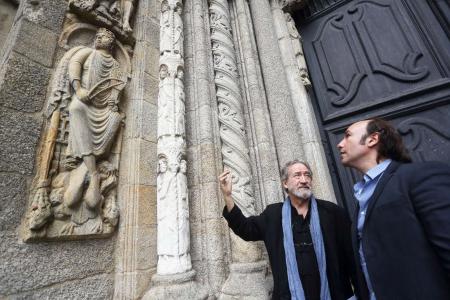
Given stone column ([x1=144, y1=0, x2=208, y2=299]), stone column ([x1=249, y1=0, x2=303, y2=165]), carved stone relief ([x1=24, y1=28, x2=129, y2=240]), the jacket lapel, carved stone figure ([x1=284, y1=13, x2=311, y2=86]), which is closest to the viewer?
the jacket lapel

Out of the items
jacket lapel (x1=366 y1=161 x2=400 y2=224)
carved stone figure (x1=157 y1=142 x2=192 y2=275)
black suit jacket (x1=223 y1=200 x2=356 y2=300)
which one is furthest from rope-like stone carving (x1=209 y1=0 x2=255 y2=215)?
jacket lapel (x1=366 y1=161 x2=400 y2=224)

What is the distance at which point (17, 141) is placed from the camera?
44.7 inches

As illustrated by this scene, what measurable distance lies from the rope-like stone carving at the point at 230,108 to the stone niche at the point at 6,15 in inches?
58.8

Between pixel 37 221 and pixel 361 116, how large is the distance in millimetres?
2375

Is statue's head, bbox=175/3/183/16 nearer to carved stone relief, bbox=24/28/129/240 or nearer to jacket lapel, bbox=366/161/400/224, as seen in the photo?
carved stone relief, bbox=24/28/129/240

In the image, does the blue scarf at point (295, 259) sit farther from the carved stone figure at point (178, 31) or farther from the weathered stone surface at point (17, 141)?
the carved stone figure at point (178, 31)

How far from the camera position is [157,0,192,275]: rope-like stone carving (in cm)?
132

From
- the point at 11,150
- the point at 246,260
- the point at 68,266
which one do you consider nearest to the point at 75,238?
the point at 68,266

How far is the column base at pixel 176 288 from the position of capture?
3.93 ft

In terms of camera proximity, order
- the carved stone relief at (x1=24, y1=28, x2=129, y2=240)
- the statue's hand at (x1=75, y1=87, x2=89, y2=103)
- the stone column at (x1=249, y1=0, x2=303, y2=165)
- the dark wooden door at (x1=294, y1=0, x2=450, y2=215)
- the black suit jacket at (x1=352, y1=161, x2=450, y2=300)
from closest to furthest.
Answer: the black suit jacket at (x1=352, y1=161, x2=450, y2=300) < the carved stone relief at (x1=24, y1=28, x2=129, y2=240) < the statue's hand at (x1=75, y1=87, x2=89, y2=103) < the dark wooden door at (x1=294, y1=0, x2=450, y2=215) < the stone column at (x1=249, y1=0, x2=303, y2=165)

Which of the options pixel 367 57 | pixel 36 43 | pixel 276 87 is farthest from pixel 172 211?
pixel 367 57

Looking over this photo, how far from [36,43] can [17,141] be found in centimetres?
63

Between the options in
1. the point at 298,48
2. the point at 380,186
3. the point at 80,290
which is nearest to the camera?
the point at 380,186

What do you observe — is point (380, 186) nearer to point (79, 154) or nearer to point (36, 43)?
point (79, 154)
